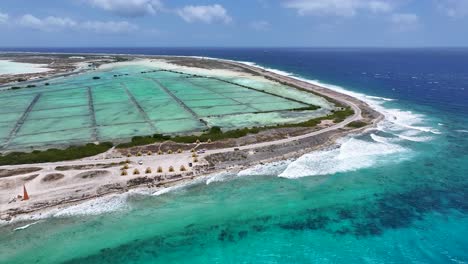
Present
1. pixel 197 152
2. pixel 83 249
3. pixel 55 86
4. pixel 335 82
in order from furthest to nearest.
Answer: pixel 335 82, pixel 55 86, pixel 197 152, pixel 83 249

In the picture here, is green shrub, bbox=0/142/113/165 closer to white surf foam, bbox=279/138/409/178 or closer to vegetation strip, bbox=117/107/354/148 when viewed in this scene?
vegetation strip, bbox=117/107/354/148

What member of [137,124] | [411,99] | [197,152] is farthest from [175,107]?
[411,99]

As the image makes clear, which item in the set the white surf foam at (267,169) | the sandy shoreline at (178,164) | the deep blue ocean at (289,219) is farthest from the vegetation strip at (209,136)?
the deep blue ocean at (289,219)

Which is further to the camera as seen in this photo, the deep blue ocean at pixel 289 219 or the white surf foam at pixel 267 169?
the white surf foam at pixel 267 169

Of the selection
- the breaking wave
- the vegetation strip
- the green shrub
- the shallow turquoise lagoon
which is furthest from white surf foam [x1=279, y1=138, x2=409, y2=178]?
the green shrub

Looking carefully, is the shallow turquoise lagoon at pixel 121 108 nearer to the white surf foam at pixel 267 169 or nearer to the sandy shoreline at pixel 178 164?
the sandy shoreline at pixel 178 164

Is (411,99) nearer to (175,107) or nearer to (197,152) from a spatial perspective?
(175,107)

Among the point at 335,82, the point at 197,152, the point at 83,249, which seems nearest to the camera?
the point at 83,249
